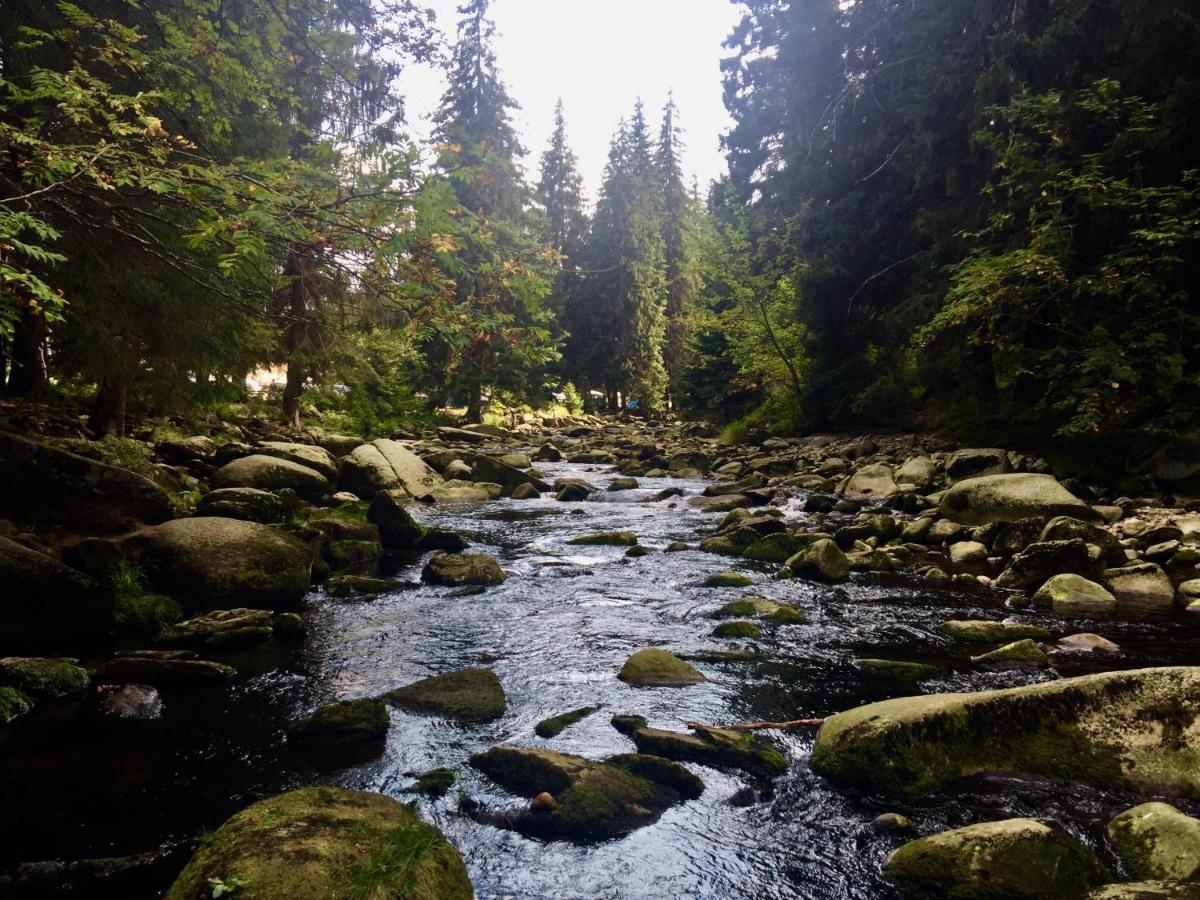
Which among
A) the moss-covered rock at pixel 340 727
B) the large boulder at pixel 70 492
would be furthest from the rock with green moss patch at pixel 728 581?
the large boulder at pixel 70 492

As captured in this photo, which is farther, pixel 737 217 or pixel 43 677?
pixel 737 217

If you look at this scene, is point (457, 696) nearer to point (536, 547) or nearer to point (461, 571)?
point (461, 571)

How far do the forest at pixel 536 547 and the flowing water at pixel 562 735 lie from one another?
3 centimetres

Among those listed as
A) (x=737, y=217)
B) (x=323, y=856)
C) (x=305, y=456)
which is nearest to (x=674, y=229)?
(x=737, y=217)

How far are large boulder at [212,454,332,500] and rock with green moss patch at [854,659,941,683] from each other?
9.16 metres

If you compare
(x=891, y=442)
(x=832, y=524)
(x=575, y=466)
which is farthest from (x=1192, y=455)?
(x=575, y=466)

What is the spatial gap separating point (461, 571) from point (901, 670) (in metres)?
4.88

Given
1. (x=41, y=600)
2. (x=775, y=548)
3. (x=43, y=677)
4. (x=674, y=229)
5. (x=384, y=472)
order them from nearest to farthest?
(x=43, y=677), (x=41, y=600), (x=775, y=548), (x=384, y=472), (x=674, y=229)

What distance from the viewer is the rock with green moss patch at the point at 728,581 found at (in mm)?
7734

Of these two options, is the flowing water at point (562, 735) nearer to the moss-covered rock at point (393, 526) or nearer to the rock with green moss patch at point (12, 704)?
the rock with green moss patch at point (12, 704)

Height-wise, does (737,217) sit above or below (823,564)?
above

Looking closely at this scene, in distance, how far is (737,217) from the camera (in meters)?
22.5

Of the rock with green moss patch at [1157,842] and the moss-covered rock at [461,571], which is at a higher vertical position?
the moss-covered rock at [461,571]

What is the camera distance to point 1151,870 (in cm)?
265
